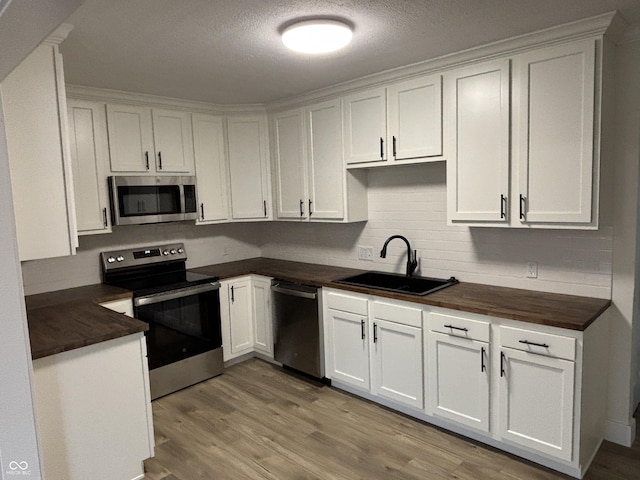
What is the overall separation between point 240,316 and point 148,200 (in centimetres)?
130

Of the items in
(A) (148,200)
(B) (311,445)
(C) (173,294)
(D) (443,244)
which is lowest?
(B) (311,445)

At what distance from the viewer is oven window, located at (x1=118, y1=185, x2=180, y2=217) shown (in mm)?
3492

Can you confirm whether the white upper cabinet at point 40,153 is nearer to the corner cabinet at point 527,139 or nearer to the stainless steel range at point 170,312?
the stainless steel range at point 170,312

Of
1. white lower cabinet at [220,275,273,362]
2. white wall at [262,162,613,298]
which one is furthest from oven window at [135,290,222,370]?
white wall at [262,162,613,298]

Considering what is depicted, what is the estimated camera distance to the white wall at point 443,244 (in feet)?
8.89

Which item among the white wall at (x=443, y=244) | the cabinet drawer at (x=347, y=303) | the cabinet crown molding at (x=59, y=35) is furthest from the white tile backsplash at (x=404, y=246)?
the cabinet crown molding at (x=59, y=35)

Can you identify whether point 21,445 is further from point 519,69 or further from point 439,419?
point 519,69

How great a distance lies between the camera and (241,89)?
357 centimetres

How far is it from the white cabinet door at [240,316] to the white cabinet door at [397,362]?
54.8 inches

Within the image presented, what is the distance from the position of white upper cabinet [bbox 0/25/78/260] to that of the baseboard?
10.9ft

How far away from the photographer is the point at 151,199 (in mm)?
3656

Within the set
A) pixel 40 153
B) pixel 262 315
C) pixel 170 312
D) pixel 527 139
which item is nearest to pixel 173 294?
pixel 170 312

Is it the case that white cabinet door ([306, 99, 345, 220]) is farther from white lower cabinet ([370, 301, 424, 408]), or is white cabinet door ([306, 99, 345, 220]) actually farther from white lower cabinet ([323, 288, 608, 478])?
white lower cabinet ([370, 301, 424, 408])

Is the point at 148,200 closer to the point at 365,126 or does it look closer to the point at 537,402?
the point at 365,126
